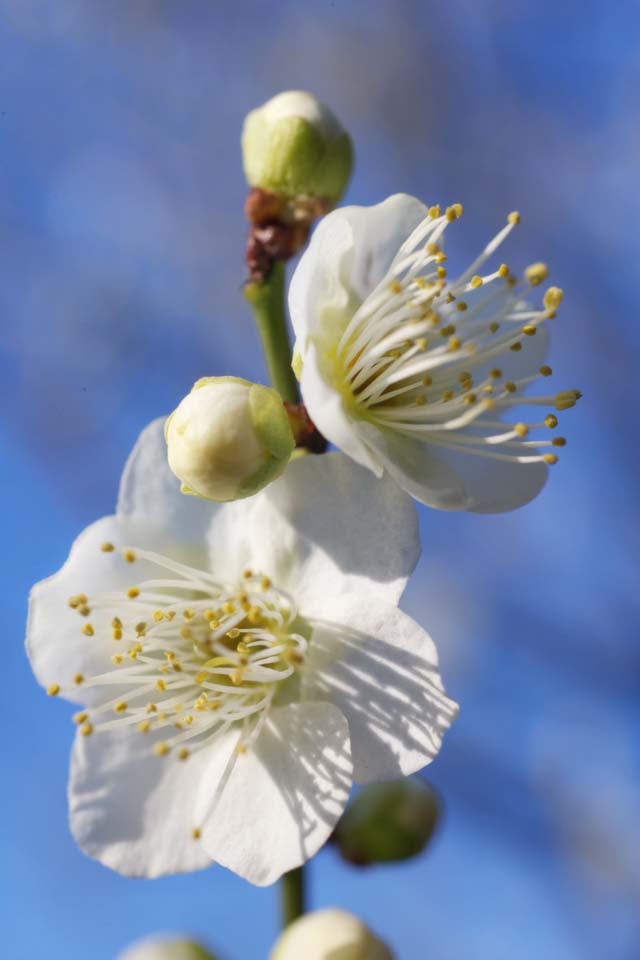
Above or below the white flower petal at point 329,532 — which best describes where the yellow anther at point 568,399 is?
above

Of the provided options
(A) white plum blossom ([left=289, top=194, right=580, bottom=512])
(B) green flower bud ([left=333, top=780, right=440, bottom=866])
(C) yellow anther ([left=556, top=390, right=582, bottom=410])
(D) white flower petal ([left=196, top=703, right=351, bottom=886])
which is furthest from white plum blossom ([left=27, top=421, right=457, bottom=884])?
(B) green flower bud ([left=333, top=780, right=440, bottom=866])

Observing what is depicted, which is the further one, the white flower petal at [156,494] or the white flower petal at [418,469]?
the white flower petal at [156,494]

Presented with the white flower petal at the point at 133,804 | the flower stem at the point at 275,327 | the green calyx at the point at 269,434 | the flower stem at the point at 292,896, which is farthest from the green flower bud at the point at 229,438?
the flower stem at the point at 292,896

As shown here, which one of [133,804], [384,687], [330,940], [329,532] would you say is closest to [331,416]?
[329,532]

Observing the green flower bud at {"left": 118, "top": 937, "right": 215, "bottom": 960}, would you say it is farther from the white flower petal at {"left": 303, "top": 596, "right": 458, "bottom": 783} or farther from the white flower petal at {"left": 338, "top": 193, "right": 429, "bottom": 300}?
the white flower petal at {"left": 338, "top": 193, "right": 429, "bottom": 300}

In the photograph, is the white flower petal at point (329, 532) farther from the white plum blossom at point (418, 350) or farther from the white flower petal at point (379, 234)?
the white flower petal at point (379, 234)

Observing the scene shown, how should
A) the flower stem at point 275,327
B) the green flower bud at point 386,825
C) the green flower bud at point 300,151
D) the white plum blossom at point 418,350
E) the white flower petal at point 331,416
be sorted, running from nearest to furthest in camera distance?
the white flower petal at point 331,416 < the white plum blossom at point 418,350 < the flower stem at point 275,327 < the green flower bud at point 300,151 < the green flower bud at point 386,825
